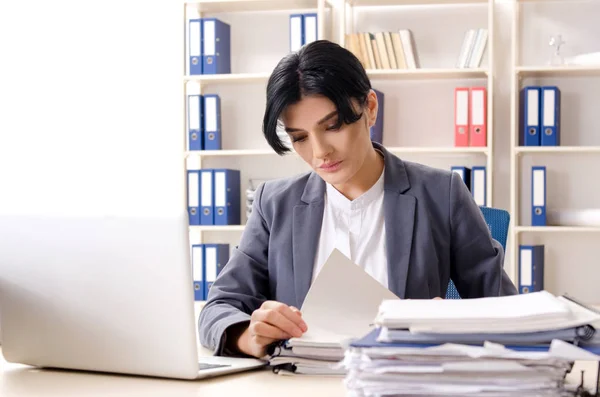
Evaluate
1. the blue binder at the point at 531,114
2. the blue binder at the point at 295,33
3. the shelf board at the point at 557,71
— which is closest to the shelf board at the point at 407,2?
the blue binder at the point at 295,33

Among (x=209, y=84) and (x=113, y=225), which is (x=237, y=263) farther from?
(x=209, y=84)

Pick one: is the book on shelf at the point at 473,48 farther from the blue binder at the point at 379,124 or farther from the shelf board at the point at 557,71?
the blue binder at the point at 379,124

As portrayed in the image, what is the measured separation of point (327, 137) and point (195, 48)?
296cm

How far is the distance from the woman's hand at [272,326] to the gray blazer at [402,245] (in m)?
0.30

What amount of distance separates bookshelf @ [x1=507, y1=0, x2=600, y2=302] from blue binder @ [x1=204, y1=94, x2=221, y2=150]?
153cm

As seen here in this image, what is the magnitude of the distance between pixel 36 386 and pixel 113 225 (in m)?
0.28

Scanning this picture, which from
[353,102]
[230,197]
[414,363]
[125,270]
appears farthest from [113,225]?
[230,197]

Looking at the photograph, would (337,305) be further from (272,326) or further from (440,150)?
(440,150)

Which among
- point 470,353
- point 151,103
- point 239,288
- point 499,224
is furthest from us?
point 151,103

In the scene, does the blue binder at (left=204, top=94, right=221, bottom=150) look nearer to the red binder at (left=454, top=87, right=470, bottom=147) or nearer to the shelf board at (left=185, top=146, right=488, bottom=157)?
the shelf board at (left=185, top=146, right=488, bottom=157)

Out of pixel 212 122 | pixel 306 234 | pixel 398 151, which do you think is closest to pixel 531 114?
pixel 398 151

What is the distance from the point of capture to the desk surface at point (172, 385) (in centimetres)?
125

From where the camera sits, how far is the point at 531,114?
428 cm

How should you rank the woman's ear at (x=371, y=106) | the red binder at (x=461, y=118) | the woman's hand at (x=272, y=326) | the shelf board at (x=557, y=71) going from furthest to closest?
1. the red binder at (x=461, y=118)
2. the shelf board at (x=557, y=71)
3. the woman's ear at (x=371, y=106)
4. the woman's hand at (x=272, y=326)
